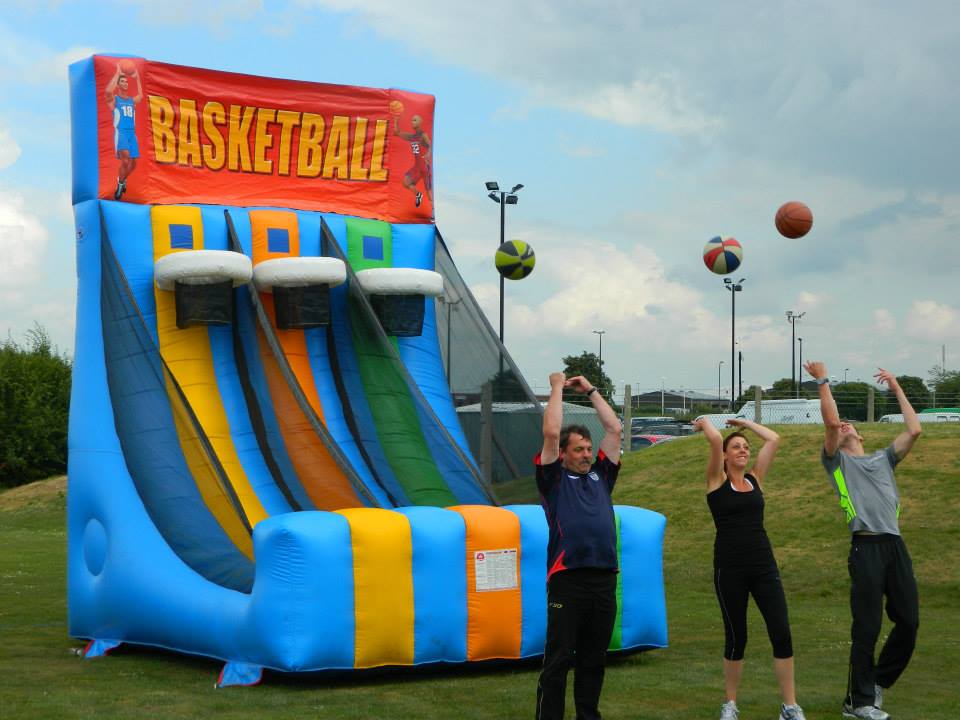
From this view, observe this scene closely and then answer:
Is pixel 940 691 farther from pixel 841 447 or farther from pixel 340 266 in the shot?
pixel 340 266

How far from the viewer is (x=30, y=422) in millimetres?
38875

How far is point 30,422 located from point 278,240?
29.5 m

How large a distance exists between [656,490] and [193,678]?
41.9 ft

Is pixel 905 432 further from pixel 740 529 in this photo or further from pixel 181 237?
pixel 181 237

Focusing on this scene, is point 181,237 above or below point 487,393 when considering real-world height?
above

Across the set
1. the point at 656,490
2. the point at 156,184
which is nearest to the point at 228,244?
the point at 156,184

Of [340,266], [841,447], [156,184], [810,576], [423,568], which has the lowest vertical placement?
[810,576]

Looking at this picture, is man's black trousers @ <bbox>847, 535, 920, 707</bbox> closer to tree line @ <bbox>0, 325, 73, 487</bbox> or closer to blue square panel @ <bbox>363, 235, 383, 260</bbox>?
blue square panel @ <bbox>363, 235, 383, 260</bbox>

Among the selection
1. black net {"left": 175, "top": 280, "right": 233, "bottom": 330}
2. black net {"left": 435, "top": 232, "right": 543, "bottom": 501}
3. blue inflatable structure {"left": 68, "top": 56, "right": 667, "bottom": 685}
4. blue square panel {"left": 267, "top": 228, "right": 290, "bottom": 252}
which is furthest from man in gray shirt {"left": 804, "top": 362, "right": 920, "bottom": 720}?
blue square panel {"left": 267, "top": 228, "right": 290, "bottom": 252}

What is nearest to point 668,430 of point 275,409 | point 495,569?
point 275,409

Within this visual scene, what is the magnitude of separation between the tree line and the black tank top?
35.0 m

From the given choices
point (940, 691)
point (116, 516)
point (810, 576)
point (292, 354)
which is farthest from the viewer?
point (810, 576)

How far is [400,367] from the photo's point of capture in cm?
1113

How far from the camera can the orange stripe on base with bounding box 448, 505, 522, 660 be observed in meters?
8.64
